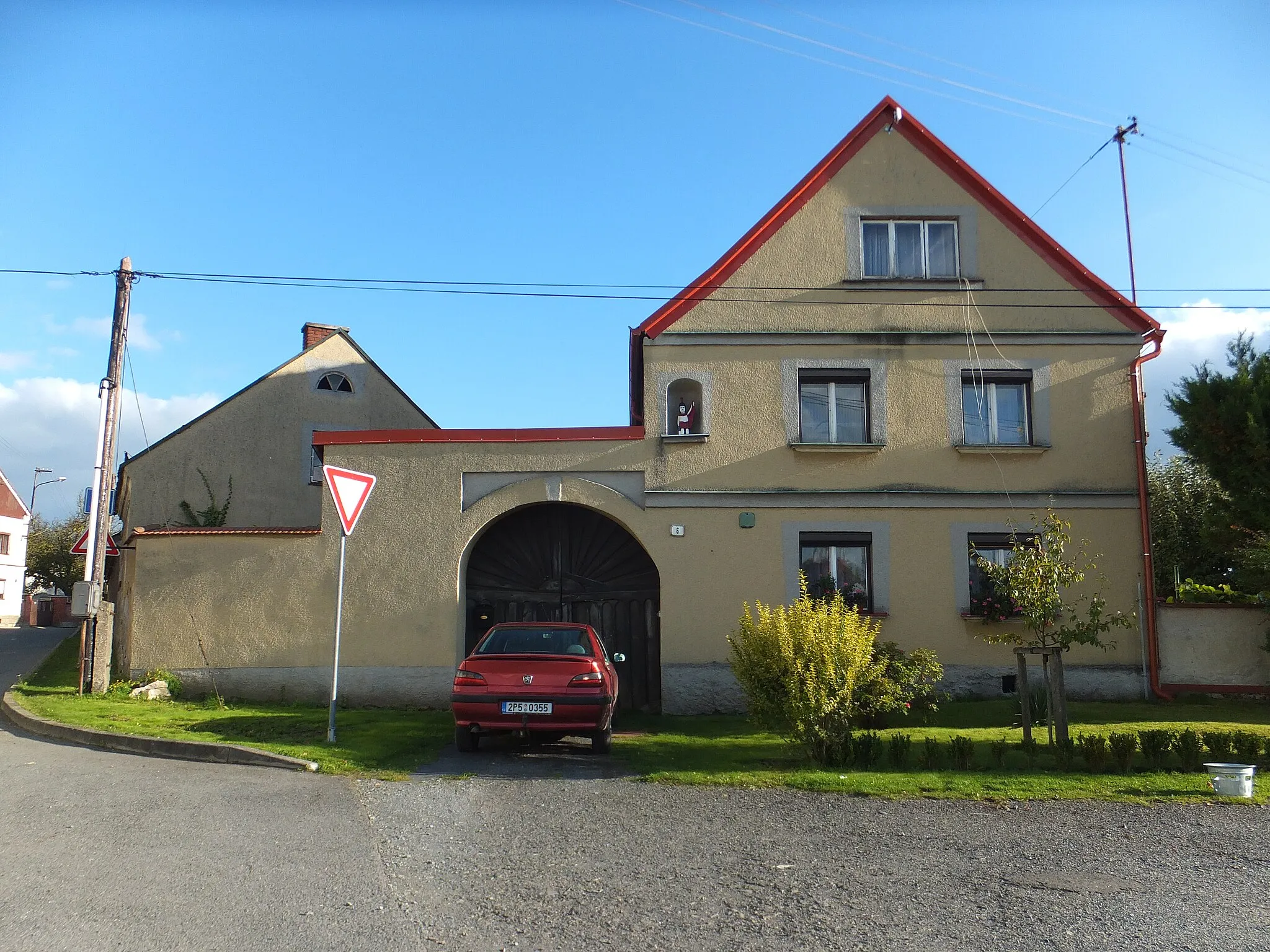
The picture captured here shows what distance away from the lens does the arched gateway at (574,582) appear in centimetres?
1719

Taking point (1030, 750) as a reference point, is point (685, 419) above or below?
above

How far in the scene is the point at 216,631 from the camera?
52.9 ft

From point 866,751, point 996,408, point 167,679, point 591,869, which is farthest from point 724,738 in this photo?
point 167,679

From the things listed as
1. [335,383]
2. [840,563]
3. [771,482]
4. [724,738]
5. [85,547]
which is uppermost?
[335,383]

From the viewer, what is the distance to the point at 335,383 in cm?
2645

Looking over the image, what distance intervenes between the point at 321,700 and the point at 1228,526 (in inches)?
518

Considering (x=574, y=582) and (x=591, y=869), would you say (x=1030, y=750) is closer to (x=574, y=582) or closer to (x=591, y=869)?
(x=591, y=869)

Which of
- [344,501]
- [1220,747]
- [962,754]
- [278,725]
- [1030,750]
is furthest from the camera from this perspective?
[278,725]

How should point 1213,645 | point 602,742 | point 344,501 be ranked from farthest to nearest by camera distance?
point 1213,645, point 602,742, point 344,501

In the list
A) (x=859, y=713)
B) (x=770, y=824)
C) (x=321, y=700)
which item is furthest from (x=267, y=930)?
(x=321, y=700)

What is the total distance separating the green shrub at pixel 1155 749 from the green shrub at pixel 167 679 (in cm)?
1291

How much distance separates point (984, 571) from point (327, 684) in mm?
9931

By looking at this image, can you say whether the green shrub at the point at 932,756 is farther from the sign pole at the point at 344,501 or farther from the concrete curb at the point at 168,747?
the sign pole at the point at 344,501

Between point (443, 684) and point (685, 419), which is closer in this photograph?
point (443, 684)
